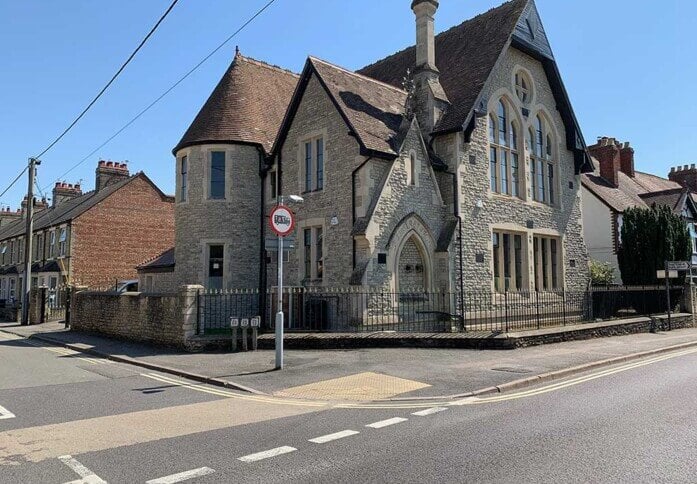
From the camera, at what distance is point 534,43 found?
77.5 feet

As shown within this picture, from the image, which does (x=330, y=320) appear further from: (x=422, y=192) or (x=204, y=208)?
(x=204, y=208)

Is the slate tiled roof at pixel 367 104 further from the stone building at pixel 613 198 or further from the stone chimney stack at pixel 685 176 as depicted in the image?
the stone chimney stack at pixel 685 176

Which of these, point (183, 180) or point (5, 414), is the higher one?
point (183, 180)

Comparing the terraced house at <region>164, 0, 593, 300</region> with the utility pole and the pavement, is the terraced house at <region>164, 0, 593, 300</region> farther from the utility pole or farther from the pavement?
the utility pole

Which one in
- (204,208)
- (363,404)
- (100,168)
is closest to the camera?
(363,404)

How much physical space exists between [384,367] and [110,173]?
36442 mm

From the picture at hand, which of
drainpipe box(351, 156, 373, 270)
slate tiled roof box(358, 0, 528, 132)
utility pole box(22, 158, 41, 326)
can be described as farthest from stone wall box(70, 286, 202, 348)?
slate tiled roof box(358, 0, 528, 132)

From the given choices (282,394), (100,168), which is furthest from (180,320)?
(100,168)

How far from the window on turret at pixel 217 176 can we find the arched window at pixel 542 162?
1317 cm

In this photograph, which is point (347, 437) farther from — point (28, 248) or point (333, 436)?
point (28, 248)

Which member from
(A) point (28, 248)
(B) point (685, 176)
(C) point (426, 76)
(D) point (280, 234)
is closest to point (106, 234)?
(A) point (28, 248)

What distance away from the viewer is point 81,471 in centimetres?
545

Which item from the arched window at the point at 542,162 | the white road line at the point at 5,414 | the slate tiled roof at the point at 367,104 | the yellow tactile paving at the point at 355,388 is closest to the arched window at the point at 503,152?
the arched window at the point at 542,162

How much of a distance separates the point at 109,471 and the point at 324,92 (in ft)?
53.4
